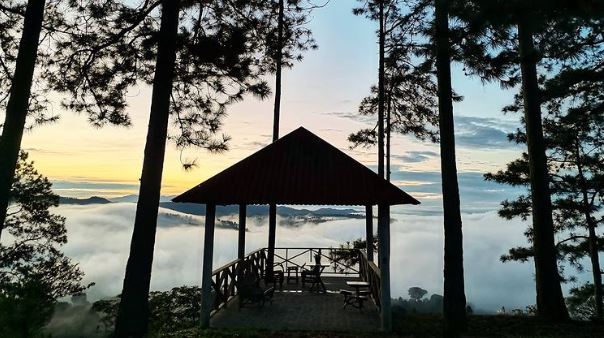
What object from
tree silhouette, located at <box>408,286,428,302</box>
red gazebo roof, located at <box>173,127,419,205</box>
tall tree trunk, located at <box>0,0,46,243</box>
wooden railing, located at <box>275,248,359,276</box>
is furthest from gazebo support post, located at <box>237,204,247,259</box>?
tree silhouette, located at <box>408,286,428,302</box>

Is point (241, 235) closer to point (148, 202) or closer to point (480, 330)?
point (148, 202)

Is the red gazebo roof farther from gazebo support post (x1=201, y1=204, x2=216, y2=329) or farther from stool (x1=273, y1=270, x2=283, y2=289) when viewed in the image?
stool (x1=273, y1=270, x2=283, y2=289)

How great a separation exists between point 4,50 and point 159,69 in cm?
416

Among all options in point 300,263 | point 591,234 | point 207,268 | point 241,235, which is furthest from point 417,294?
point 207,268

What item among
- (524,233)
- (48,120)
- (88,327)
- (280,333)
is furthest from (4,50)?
(88,327)

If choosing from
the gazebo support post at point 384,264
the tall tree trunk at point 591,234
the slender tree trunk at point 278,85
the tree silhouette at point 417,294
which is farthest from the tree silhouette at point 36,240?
the tree silhouette at point 417,294

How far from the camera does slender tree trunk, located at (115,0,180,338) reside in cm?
857

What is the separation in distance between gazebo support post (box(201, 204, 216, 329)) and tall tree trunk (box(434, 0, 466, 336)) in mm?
5118

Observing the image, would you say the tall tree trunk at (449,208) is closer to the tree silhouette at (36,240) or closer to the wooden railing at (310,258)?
the wooden railing at (310,258)

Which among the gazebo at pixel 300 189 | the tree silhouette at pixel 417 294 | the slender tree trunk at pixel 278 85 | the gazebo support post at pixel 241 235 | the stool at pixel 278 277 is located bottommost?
the tree silhouette at pixel 417 294

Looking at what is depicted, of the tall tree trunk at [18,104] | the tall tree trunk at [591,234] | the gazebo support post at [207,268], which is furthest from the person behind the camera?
the tall tree trunk at [591,234]

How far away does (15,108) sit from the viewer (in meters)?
7.62

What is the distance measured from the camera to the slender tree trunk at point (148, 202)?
Result: 28.1 feet

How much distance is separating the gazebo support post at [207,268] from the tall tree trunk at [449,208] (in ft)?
16.8
